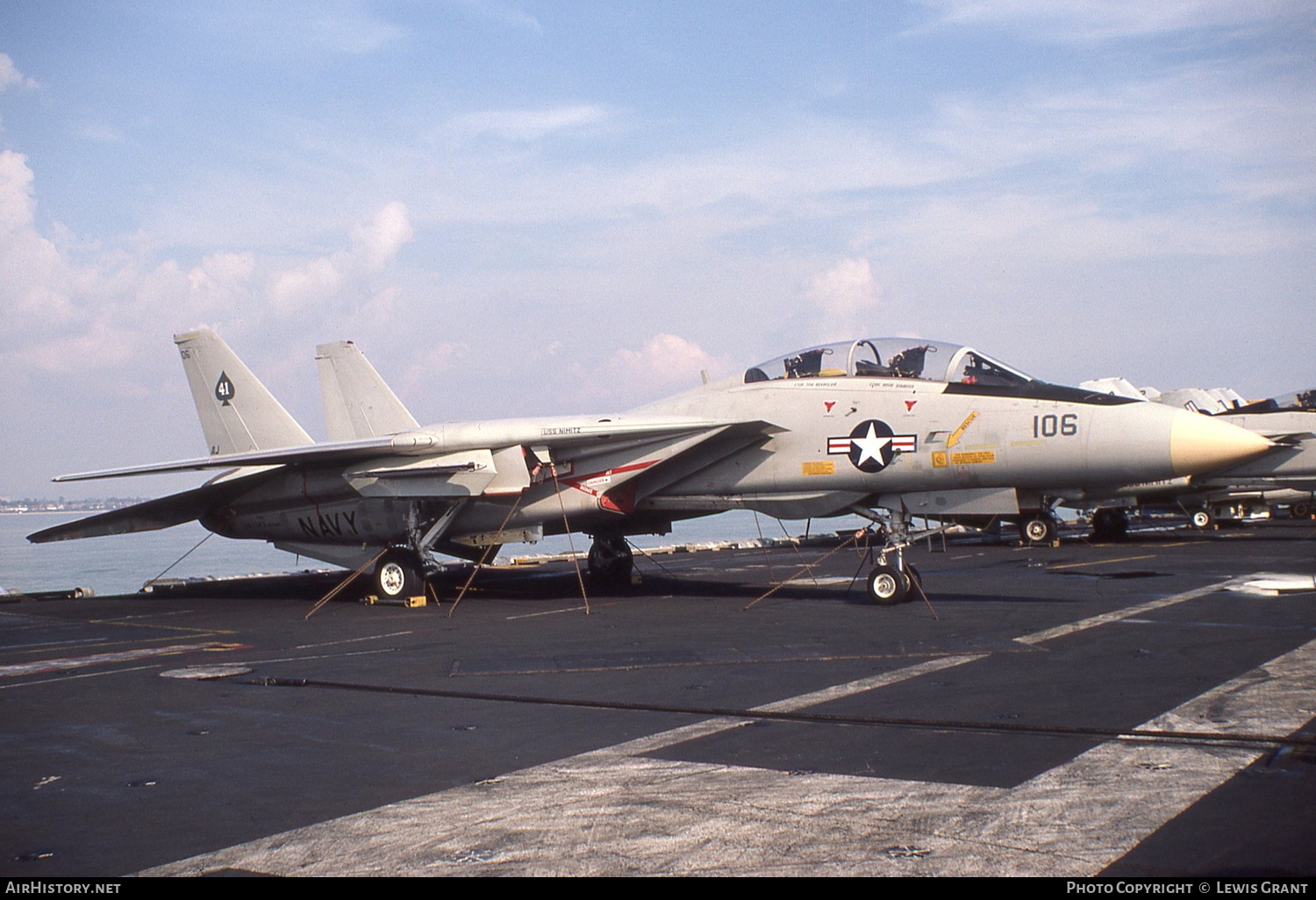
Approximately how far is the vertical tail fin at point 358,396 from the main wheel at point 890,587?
10.0 m

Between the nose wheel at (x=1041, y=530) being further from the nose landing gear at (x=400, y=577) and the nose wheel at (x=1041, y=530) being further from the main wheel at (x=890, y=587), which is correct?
the nose landing gear at (x=400, y=577)

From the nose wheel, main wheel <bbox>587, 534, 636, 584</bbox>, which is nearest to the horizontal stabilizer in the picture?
main wheel <bbox>587, 534, 636, 584</bbox>

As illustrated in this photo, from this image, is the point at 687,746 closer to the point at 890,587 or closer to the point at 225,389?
the point at 890,587

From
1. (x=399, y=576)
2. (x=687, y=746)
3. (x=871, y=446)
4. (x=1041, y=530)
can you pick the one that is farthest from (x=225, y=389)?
(x=1041, y=530)

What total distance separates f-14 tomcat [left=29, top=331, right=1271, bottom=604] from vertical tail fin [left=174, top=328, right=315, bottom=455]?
32mm

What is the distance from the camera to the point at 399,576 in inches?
616

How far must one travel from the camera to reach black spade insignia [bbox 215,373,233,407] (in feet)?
60.6

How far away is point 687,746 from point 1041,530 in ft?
74.4

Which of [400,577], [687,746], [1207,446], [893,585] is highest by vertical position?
[1207,446]

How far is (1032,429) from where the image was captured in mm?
11797

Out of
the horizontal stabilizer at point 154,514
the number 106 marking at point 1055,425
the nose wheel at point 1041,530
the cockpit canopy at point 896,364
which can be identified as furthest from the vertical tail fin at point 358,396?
the nose wheel at point 1041,530

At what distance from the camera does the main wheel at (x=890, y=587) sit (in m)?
12.8

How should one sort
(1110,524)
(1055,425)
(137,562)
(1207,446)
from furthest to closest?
(137,562)
(1110,524)
(1055,425)
(1207,446)
